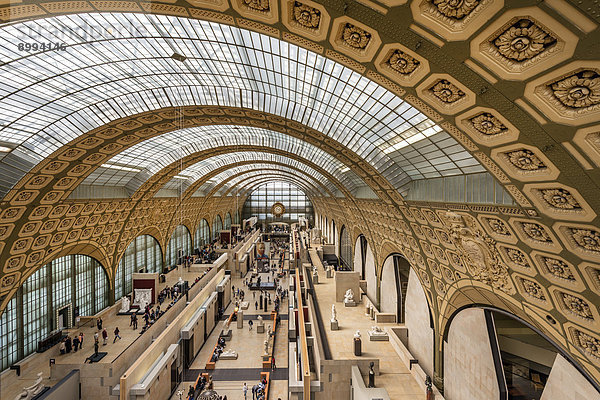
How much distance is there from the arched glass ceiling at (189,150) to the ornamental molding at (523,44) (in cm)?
2140

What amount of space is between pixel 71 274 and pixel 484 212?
108 ft

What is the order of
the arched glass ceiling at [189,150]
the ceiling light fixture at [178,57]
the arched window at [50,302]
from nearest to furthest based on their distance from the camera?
the ceiling light fixture at [178,57] → the arched window at [50,302] → the arched glass ceiling at [189,150]

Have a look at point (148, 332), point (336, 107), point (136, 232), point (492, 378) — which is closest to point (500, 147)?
point (336, 107)

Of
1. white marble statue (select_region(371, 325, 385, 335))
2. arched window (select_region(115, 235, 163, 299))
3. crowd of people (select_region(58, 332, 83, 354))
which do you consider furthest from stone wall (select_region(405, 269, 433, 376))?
arched window (select_region(115, 235, 163, 299))

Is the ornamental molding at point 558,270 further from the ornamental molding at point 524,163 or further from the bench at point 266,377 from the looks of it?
the bench at point 266,377

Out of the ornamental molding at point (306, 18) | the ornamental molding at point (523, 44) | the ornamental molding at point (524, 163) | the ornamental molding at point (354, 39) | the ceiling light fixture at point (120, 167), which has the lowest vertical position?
the ornamental molding at point (524, 163)

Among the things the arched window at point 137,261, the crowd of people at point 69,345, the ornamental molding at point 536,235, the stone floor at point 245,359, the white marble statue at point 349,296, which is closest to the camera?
the ornamental molding at point 536,235

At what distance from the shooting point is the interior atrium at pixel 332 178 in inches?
286

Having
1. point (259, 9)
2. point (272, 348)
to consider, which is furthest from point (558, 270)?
point (272, 348)

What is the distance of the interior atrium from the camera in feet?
23.9

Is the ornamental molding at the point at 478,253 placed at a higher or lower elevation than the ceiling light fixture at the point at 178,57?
lower

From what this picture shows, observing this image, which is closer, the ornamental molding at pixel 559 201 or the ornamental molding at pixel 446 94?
the ornamental molding at pixel 559 201

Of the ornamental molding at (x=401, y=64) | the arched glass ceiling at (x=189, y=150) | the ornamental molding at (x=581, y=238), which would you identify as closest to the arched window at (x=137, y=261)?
the arched glass ceiling at (x=189, y=150)

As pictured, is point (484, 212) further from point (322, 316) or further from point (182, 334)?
point (182, 334)
